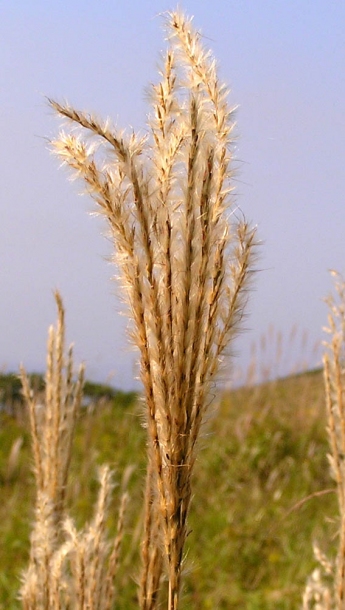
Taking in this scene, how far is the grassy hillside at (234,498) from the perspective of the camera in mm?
4156

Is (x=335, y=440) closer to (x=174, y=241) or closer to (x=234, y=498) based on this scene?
(x=174, y=241)

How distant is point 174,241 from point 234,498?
5247 millimetres

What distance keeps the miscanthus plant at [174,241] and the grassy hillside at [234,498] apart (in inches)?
60.9

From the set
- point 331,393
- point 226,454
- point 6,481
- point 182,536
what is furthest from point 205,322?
point 226,454

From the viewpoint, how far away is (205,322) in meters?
1.06

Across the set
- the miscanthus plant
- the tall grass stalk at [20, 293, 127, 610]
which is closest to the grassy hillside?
the tall grass stalk at [20, 293, 127, 610]

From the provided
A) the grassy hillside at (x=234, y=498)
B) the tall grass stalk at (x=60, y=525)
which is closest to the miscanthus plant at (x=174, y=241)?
the tall grass stalk at (x=60, y=525)

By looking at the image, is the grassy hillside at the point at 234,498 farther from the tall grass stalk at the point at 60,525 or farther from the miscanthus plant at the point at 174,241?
the miscanthus plant at the point at 174,241

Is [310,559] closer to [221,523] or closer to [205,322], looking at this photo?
[221,523]

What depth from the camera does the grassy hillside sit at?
4.16m

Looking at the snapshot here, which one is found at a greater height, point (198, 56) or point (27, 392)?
point (198, 56)

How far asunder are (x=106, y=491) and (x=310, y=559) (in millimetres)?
3190

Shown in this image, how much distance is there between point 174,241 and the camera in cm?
101

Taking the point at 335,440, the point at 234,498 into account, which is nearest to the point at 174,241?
the point at 335,440
